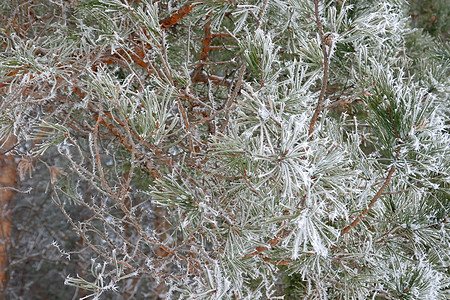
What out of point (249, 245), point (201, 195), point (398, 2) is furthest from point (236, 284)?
point (398, 2)

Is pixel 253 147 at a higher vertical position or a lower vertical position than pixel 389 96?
lower

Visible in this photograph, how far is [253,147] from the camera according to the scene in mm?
735

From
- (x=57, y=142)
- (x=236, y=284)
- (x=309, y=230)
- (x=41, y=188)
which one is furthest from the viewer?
(x=41, y=188)

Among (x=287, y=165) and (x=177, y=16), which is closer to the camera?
(x=287, y=165)

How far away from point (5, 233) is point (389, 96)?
318cm

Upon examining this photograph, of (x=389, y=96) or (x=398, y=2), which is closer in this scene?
(x=389, y=96)

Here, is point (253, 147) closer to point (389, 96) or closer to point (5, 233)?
point (389, 96)

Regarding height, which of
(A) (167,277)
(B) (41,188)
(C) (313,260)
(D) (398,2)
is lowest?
(B) (41,188)

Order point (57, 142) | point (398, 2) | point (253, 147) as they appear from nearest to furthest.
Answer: point (253, 147) < point (57, 142) < point (398, 2)

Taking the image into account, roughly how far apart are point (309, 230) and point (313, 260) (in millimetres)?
274

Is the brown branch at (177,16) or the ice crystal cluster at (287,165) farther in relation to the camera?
the brown branch at (177,16)

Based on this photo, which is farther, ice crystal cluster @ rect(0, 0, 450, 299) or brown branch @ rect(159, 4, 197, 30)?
brown branch @ rect(159, 4, 197, 30)

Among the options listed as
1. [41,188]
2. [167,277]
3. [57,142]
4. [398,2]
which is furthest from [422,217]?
[41,188]

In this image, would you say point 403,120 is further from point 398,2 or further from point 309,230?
point 398,2
